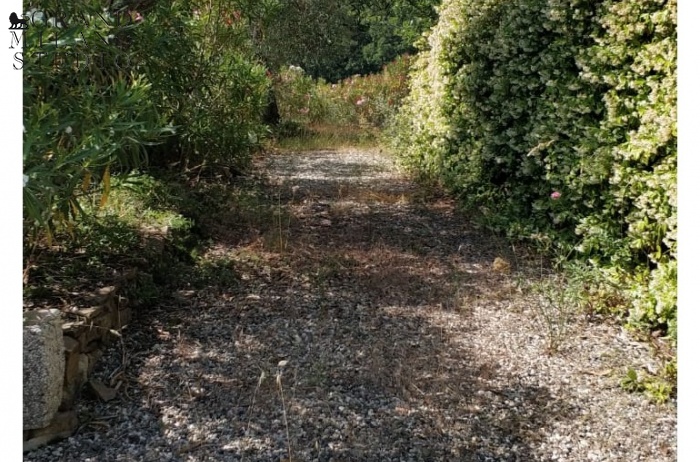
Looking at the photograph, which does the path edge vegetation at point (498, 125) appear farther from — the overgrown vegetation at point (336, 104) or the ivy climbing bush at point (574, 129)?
the overgrown vegetation at point (336, 104)

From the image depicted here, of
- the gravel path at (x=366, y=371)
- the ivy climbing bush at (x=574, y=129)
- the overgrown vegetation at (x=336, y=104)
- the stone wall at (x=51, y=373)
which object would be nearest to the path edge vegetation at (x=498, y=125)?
the ivy climbing bush at (x=574, y=129)

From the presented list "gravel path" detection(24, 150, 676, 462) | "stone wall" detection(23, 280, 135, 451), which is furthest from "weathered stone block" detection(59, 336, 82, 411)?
"gravel path" detection(24, 150, 676, 462)

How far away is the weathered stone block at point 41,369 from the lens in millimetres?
2648

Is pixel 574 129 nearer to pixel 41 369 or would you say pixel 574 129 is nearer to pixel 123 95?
pixel 123 95

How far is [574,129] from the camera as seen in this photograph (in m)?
4.61

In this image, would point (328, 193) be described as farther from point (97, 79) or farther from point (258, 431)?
point (258, 431)

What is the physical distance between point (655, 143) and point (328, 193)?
454 centimetres

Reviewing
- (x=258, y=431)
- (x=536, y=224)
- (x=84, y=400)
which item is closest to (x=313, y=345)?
(x=258, y=431)

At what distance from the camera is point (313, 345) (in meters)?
3.70

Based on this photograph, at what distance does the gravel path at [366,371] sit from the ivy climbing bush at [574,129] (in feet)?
1.58

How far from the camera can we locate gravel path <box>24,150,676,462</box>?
9.14 ft

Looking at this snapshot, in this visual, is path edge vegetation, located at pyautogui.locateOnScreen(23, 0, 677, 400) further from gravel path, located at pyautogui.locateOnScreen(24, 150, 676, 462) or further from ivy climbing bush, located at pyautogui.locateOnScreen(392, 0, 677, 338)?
gravel path, located at pyautogui.locateOnScreen(24, 150, 676, 462)

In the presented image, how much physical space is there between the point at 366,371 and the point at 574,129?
7.95ft

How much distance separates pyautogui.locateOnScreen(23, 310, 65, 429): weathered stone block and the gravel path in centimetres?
17
